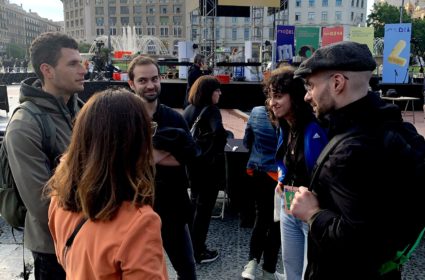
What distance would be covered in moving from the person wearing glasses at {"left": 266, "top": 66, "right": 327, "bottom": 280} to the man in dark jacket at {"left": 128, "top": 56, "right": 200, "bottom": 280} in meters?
0.59

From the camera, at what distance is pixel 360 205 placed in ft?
4.88

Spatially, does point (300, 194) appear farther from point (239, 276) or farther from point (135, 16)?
point (135, 16)

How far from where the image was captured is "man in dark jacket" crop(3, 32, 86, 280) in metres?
1.94

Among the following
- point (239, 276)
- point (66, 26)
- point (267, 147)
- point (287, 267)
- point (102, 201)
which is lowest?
point (239, 276)

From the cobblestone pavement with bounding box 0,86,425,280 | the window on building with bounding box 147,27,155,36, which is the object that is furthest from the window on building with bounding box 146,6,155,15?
the cobblestone pavement with bounding box 0,86,425,280

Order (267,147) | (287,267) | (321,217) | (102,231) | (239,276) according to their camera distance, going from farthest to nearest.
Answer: (239,276) < (267,147) < (287,267) < (321,217) < (102,231)

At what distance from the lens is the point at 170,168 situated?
2.50 m

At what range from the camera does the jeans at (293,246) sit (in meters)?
2.53

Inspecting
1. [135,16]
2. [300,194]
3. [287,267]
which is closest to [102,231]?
[300,194]

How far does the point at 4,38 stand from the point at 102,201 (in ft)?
475

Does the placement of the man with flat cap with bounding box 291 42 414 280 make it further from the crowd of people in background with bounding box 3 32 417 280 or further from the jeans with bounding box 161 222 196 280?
the jeans with bounding box 161 222 196 280

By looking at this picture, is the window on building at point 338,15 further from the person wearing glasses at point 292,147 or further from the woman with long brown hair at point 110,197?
the woman with long brown hair at point 110,197

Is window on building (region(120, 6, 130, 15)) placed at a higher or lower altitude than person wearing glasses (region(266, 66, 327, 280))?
higher

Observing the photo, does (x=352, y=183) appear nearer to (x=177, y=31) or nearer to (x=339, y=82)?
(x=339, y=82)
